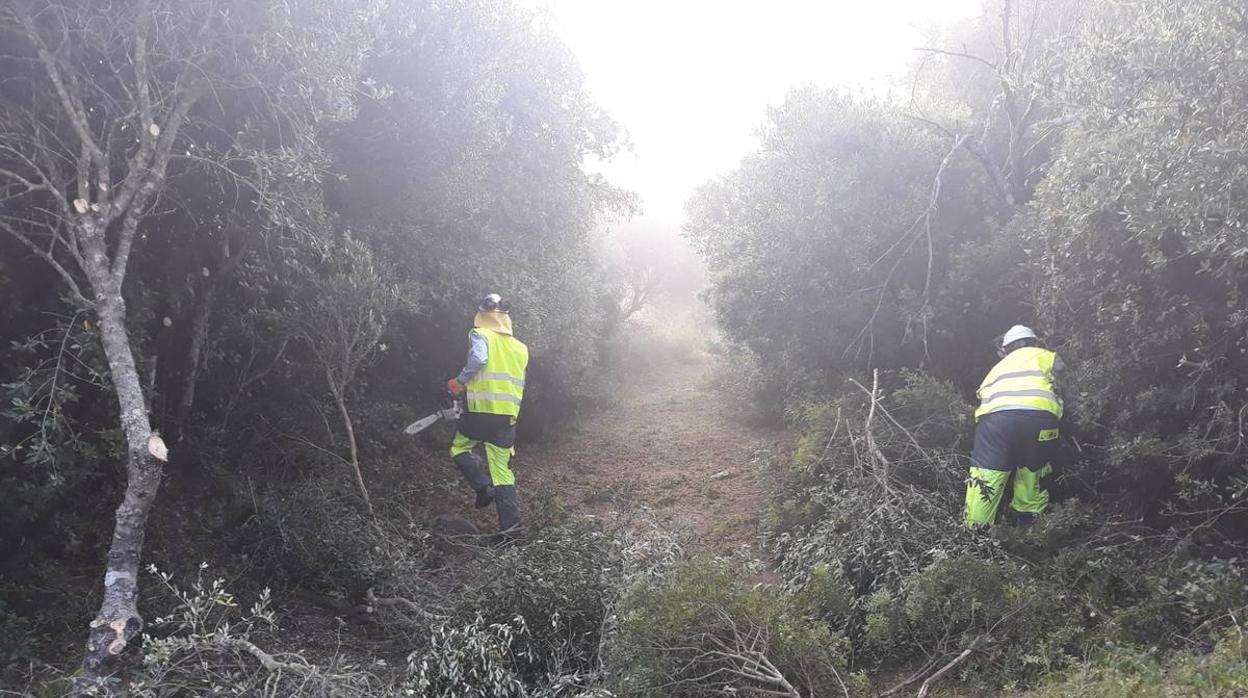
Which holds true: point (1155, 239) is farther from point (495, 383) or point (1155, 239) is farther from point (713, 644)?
point (495, 383)

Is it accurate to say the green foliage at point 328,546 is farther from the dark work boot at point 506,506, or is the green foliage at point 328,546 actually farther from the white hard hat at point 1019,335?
the white hard hat at point 1019,335

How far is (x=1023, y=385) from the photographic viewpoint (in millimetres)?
5355

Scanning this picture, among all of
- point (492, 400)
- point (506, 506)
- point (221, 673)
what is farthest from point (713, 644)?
point (492, 400)

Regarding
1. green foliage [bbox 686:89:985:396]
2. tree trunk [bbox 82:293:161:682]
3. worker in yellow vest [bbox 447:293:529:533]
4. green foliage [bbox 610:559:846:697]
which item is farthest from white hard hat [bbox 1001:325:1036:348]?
tree trunk [bbox 82:293:161:682]

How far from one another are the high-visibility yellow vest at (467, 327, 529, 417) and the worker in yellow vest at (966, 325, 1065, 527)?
3785mm

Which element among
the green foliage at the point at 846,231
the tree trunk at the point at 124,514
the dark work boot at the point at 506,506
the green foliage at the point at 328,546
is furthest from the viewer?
the green foliage at the point at 846,231

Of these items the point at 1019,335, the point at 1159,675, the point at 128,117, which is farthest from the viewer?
the point at 1019,335

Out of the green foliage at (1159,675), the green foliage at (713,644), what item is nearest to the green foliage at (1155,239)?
the green foliage at (1159,675)

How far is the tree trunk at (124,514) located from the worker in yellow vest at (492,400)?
2.72 m

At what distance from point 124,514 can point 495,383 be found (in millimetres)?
3110

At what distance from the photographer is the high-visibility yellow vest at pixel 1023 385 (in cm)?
529

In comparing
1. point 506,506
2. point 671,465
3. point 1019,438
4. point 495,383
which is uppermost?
point 671,465

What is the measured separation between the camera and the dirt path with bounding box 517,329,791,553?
24.1ft

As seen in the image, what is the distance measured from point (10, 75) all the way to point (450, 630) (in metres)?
4.26
